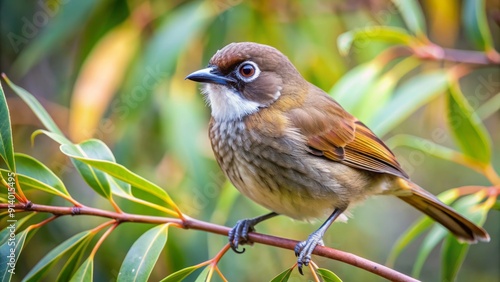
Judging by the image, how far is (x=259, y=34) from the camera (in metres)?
5.46

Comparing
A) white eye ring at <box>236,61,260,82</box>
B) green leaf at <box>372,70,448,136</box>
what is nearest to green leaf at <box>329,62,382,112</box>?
green leaf at <box>372,70,448,136</box>

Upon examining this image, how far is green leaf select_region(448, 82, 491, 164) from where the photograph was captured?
3781 millimetres

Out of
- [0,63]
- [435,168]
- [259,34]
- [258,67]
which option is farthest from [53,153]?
[435,168]

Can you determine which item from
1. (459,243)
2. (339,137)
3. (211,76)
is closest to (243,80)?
(211,76)

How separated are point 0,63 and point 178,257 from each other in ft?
8.10

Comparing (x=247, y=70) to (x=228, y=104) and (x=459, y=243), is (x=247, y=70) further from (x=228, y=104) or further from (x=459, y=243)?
(x=459, y=243)

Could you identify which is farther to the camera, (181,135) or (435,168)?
(435,168)

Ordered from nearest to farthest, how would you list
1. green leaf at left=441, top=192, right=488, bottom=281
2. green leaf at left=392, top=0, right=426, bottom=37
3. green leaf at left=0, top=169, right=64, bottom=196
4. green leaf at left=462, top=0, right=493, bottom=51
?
green leaf at left=0, top=169, right=64, bottom=196 < green leaf at left=441, top=192, right=488, bottom=281 < green leaf at left=462, top=0, right=493, bottom=51 < green leaf at left=392, top=0, right=426, bottom=37

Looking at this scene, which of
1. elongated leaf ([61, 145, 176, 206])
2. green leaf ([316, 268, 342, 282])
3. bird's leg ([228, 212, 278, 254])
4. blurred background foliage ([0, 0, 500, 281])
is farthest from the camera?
blurred background foliage ([0, 0, 500, 281])

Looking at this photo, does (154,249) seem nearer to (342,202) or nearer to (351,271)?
(342,202)

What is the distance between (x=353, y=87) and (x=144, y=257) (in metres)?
2.07

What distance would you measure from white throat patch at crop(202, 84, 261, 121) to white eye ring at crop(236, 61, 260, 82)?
0.31 ft

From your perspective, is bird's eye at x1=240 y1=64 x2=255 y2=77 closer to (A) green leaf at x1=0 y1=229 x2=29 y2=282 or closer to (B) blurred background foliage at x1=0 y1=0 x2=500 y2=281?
(B) blurred background foliage at x1=0 y1=0 x2=500 y2=281

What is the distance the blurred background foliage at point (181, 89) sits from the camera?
187 inches
